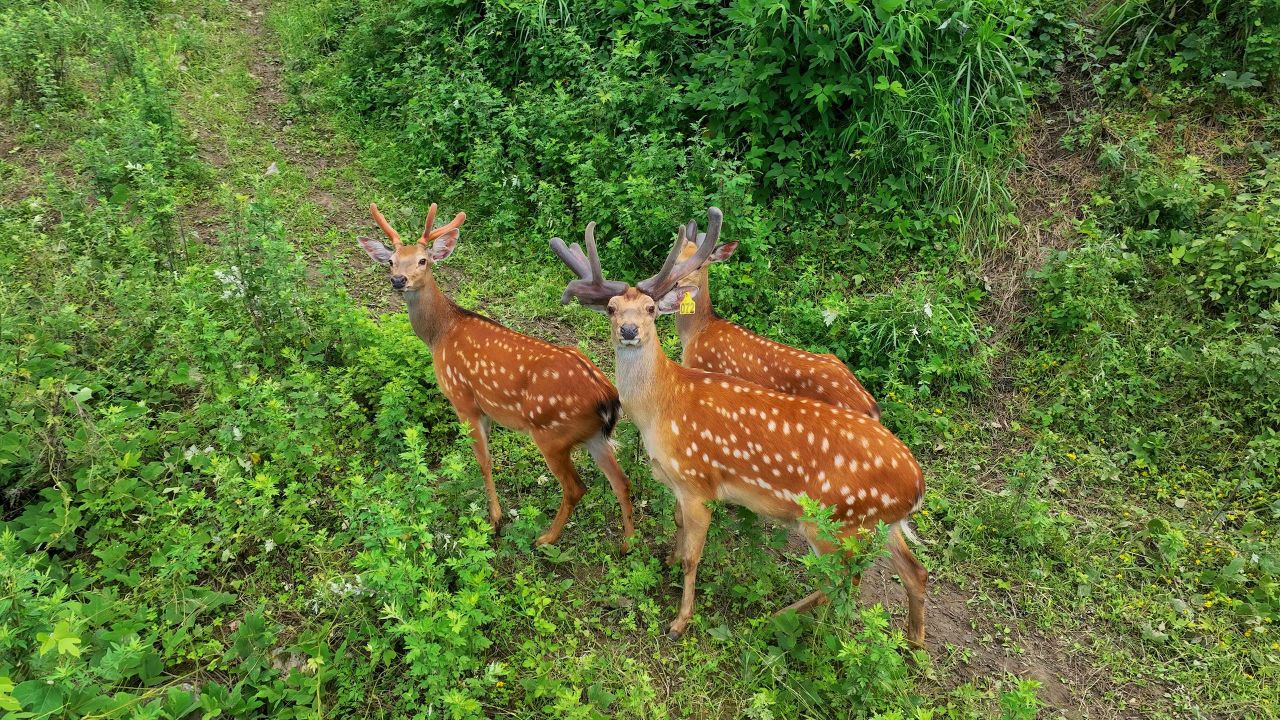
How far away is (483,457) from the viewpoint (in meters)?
4.77

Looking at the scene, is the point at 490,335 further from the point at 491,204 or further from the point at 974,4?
the point at 974,4

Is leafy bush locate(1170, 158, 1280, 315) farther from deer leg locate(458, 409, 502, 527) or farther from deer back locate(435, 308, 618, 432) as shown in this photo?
deer leg locate(458, 409, 502, 527)

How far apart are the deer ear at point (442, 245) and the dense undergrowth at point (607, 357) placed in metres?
0.75

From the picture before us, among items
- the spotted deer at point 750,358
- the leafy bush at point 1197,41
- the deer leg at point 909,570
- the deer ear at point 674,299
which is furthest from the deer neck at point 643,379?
the leafy bush at point 1197,41

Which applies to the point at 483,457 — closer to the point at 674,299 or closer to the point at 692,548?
the point at 692,548

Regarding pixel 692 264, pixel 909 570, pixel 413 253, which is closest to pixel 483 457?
pixel 413 253

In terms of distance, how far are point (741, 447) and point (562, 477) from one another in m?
1.19

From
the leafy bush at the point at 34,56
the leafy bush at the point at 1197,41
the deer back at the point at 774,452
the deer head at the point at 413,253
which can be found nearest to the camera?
the deer back at the point at 774,452

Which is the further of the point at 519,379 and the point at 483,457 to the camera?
the point at 483,457

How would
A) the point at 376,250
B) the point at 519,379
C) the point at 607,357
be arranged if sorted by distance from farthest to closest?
the point at 607,357, the point at 376,250, the point at 519,379

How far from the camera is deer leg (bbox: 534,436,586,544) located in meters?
4.51

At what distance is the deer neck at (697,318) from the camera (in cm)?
555

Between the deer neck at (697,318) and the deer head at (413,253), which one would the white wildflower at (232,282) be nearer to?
the deer head at (413,253)

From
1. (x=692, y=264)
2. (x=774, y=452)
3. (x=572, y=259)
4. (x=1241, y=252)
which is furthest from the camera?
(x=1241, y=252)
